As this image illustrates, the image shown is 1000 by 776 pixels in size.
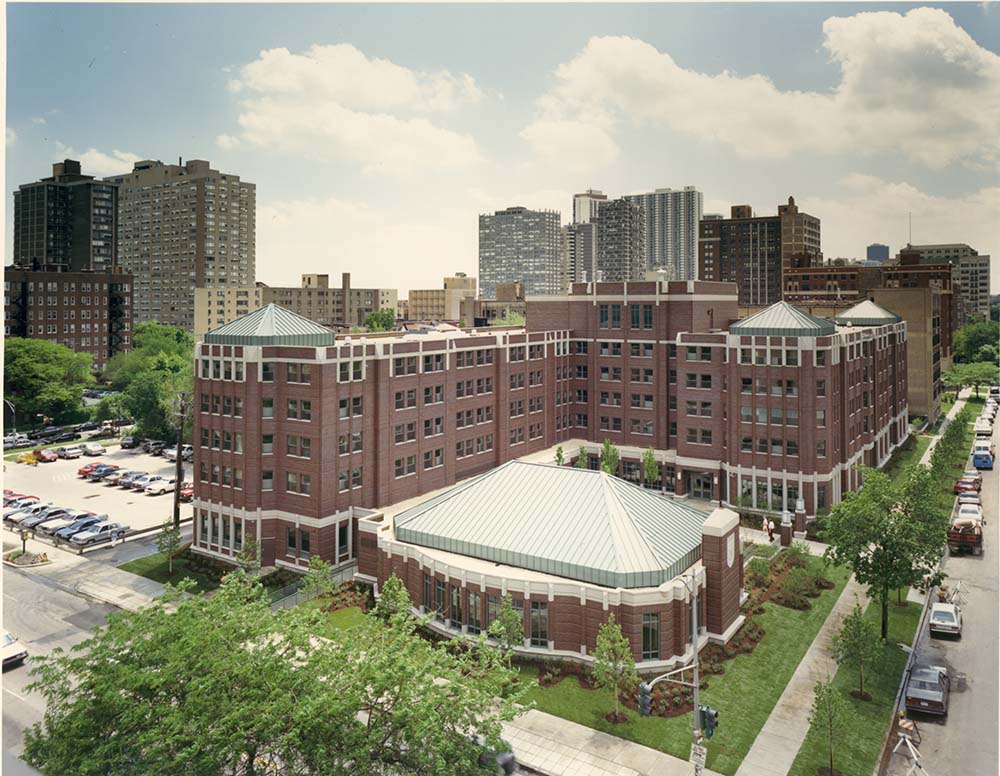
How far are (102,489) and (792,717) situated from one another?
64.2m

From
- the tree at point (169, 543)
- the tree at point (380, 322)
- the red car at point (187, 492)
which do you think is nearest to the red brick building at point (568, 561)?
the tree at point (169, 543)

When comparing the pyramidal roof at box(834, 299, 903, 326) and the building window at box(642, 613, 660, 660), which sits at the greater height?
the pyramidal roof at box(834, 299, 903, 326)

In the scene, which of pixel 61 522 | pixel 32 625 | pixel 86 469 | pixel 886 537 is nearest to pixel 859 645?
pixel 886 537

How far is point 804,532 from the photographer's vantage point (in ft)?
170

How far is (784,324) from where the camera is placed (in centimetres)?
5506

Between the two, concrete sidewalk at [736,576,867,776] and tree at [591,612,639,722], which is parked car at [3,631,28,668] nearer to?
tree at [591,612,639,722]

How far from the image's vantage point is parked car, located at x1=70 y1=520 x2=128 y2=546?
170ft

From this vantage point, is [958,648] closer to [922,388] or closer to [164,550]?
[164,550]

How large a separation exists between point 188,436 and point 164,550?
4059 cm

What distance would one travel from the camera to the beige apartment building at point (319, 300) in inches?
6058

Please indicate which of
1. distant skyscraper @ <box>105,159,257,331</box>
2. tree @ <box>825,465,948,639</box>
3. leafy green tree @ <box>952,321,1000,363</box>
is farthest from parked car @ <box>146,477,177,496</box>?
leafy green tree @ <box>952,321,1000,363</box>

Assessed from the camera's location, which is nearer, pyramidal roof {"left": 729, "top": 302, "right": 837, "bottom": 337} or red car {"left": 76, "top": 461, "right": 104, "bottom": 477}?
pyramidal roof {"left": 729, "top": 302, "right": 837, "bottom": 337}

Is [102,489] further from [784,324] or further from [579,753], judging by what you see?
[784,324]

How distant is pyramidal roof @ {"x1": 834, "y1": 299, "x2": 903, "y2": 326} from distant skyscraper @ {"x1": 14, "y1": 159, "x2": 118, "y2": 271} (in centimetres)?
12559
